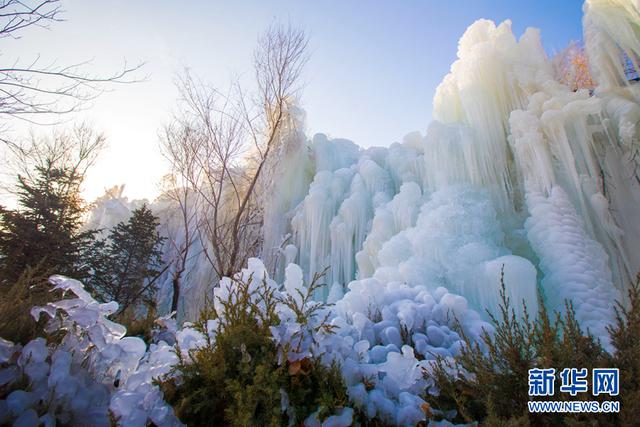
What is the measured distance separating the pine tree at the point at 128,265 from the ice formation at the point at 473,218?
4.37 m

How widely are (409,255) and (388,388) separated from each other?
3.21 meters

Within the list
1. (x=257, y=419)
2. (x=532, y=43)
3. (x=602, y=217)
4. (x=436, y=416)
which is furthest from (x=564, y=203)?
(x=257, y=419)

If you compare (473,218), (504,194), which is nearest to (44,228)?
(473,218)

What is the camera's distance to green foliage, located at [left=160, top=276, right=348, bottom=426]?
114 centimetres

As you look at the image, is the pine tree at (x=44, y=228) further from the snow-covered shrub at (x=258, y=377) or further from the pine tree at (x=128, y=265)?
the snow-covered shrub at (x=258, y=377)

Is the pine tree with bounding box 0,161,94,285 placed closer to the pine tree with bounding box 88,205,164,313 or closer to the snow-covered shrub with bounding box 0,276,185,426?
the pine tree with bounding box 88,205,164,313

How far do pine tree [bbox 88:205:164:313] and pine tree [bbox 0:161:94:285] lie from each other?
76 cm

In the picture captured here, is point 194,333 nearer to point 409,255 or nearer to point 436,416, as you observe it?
point 436,416

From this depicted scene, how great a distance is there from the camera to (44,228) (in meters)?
7.27

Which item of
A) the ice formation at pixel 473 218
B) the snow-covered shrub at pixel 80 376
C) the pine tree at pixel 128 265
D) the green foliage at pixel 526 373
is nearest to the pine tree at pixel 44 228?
the pine tree at pixel 128 265

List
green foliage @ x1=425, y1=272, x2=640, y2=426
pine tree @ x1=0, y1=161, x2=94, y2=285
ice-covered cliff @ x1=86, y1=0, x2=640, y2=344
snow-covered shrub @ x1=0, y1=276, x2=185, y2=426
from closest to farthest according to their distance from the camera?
1. snow-covered shrub @ x1=0, y1=276, x2=185, y2=426
2. green foliage @ x1=425, y1=272, x2=640, y2=426
3. ice-covered cliff @ x1=86, y1=0, x2=640, y2=344
4. pine tree @ x1=0, y1=161, x2=94, y2=285

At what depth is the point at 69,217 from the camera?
8227 millimetres

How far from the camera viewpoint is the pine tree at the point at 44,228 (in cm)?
652

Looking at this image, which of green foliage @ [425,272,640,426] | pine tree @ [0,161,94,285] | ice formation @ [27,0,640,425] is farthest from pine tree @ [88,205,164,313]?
green foliage @ [425,272,640,426]
